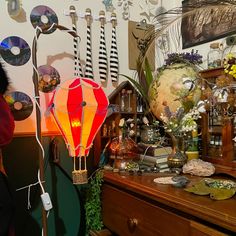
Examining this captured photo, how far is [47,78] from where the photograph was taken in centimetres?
138

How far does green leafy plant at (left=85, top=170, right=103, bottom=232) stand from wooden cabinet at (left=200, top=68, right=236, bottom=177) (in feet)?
1.77

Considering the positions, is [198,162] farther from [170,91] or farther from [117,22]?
[117,22]

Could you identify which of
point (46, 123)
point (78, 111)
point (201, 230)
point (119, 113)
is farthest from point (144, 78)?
point (201, 230)

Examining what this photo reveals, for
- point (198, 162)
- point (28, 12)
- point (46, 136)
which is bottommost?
point (198, 162)

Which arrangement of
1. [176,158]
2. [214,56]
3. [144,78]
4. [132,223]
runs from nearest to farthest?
1. [132,223]
2. [176,158]
3. [214,56]
4. [144,78]

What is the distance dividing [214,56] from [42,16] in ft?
3.10

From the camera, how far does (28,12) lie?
1.35 m

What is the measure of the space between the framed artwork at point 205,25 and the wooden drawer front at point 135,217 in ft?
3.07

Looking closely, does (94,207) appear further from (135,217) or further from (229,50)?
(229,50)

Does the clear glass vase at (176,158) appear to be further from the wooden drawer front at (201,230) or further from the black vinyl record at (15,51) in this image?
the black vinyl record at (15,51)

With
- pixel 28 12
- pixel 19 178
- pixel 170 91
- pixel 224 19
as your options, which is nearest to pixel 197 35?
pixel 224 19

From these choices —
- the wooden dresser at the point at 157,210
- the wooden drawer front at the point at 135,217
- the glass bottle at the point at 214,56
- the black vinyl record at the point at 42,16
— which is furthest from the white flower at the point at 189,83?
the black vinyl record at the point at 42,16

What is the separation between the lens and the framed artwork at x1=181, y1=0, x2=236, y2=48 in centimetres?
133

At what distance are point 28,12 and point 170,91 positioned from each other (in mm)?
840
